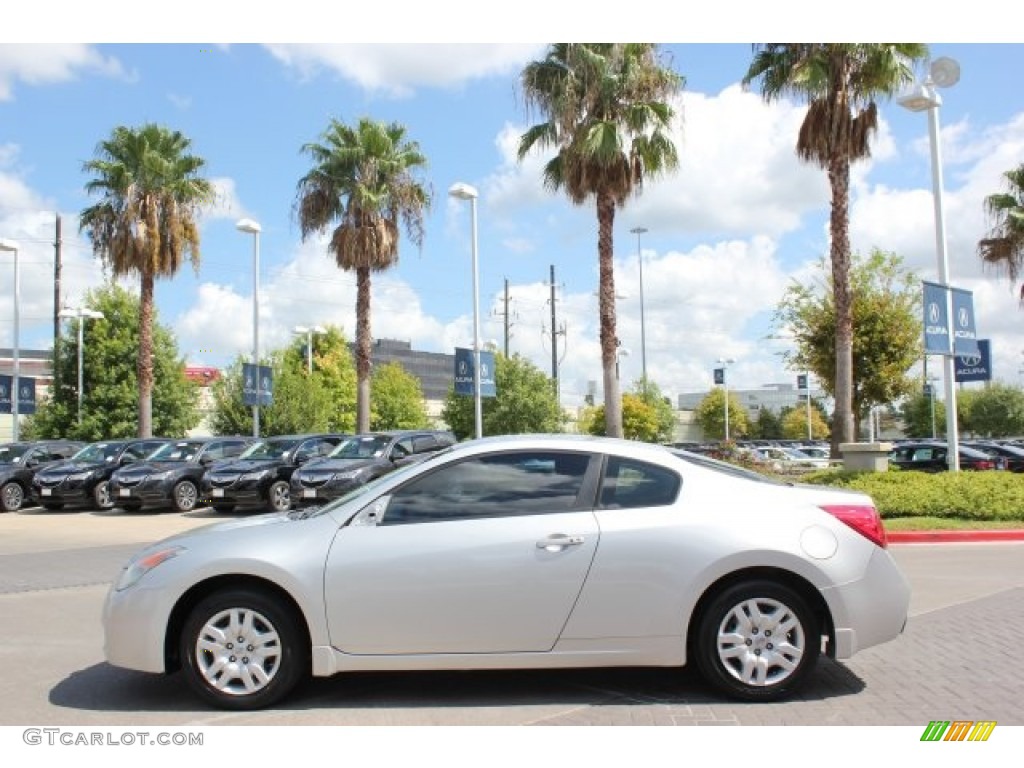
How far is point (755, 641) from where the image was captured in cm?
536

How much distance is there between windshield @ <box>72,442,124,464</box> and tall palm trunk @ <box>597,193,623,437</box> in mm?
11920

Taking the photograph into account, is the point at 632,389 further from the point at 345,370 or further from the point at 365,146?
the point at 365,146

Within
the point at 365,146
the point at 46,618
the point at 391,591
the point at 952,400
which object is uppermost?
the point at 365,146

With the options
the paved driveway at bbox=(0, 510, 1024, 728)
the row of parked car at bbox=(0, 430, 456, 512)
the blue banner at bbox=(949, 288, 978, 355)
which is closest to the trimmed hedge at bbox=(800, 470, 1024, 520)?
the blue banner at bbox=(949, 288, 978, 355)

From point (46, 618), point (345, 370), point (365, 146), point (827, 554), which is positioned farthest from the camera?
point (345, 370)

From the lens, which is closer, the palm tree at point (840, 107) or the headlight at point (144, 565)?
the headlight at point (144, 565)

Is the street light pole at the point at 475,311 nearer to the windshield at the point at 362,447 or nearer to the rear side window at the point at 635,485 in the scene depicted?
the windshield at the point at 362,447

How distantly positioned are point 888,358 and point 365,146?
16870mm

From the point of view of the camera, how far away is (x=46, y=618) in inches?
342

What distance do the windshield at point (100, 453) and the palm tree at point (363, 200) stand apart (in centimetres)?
806

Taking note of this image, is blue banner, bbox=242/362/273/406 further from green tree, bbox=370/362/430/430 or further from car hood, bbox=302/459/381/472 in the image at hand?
green tree, bbox=370/362/430/430

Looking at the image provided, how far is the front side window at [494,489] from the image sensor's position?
5.49 m

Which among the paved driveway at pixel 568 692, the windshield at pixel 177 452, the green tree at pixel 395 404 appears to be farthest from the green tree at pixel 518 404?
the paved driveway at pixel 568 692
